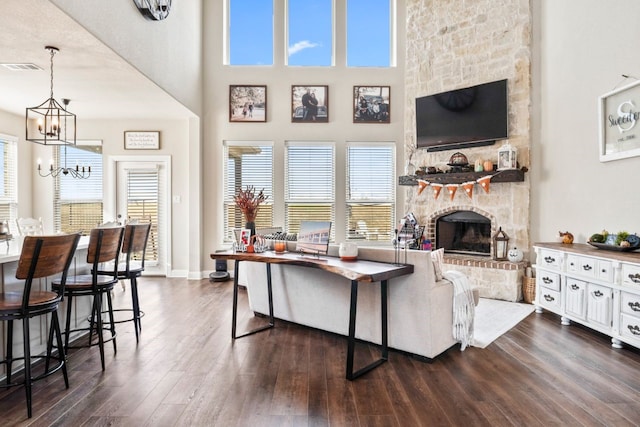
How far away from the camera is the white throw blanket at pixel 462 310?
314cm

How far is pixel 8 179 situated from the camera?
599 cm

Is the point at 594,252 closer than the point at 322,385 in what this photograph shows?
No

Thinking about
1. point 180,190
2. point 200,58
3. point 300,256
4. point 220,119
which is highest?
point 200,58

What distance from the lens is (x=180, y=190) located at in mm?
6492

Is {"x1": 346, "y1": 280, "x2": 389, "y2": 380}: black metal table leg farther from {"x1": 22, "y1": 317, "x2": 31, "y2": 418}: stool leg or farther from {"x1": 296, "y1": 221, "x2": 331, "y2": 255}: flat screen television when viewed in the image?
{"x1": 22, "y1": 317, "x2": 31, "y2": 418}: stool leg

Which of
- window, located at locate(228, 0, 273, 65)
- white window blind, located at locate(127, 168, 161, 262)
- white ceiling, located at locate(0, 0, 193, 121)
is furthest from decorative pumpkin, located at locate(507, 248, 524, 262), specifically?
white window blind, located at locate(127, 168, 161, 262)

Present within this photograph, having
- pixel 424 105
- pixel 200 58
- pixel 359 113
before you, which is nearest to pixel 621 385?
pixel 424 105

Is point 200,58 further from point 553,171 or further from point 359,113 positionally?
point 553,171

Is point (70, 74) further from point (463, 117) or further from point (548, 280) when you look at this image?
point (548, 280)

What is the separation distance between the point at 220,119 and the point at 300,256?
4042mm

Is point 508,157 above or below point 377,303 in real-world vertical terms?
above

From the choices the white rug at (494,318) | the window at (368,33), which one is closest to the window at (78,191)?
the window at (368,33)

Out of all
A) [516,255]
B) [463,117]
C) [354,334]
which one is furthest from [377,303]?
[463,117]

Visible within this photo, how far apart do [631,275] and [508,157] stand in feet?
7.55
